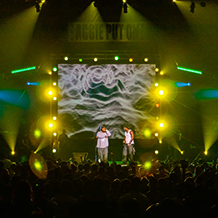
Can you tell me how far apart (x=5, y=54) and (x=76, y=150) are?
5.95m

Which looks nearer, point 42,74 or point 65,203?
point 65,203

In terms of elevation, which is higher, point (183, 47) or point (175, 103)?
point (183, 47)

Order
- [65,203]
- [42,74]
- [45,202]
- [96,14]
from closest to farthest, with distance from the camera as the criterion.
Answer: [45,202] < [65,203] < [96,14] < [42,74]

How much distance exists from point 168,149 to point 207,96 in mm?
4071

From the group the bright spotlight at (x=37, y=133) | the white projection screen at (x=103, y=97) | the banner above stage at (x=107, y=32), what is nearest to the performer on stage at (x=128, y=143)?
the white projection screen at (x=103, y=97)

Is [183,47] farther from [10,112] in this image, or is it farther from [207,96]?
[10,112]

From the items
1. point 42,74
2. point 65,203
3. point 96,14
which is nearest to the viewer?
point 65,203

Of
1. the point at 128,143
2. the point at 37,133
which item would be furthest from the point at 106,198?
the point at 37,133

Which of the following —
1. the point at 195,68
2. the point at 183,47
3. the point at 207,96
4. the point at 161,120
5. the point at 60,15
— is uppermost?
the point at 60,15

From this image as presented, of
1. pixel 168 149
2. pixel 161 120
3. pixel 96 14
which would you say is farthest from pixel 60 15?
pixel 168 149

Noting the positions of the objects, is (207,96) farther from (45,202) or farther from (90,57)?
(45,202)

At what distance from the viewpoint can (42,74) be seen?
16453mm

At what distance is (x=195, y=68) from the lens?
53.3ft

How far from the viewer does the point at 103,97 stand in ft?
52.1
